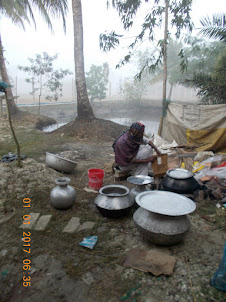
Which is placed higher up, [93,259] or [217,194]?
[217,194]

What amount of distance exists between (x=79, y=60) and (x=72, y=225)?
26.8 feet

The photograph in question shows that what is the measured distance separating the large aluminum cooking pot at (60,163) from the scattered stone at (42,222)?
177 centimetres

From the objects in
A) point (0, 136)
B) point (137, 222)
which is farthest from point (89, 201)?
point (0, 136)

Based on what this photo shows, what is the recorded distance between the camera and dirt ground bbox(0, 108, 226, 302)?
1.91m

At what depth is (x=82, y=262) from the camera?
7.53 ft

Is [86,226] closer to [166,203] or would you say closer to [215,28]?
[166,203]

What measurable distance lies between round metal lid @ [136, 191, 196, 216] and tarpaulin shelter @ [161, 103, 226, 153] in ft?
11.2

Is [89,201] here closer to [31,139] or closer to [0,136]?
[31,139]

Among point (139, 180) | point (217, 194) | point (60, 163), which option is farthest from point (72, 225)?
point (217, 194)

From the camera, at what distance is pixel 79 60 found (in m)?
9.30

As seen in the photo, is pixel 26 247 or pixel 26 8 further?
pixel 26 8

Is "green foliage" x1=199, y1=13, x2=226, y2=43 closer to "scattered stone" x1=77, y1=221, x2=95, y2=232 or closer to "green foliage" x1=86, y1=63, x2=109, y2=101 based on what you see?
"scattered stone" x1=77, y1=221, x2=95, y2=232

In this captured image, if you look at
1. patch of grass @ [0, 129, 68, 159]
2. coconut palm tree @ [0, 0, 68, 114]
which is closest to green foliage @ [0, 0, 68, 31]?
coconut palm tree @ [0, 0, 68, 114]

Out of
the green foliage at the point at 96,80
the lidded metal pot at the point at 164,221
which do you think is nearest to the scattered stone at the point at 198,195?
the lidded metal pot at the point at 164,221
